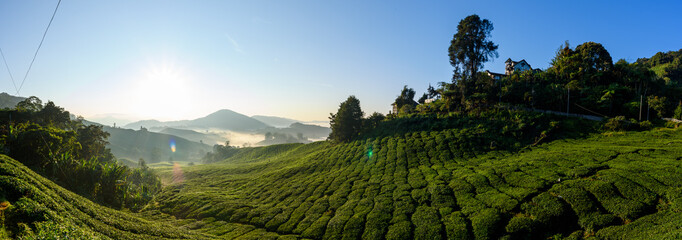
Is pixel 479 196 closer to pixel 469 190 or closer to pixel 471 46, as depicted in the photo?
pixel 469 190

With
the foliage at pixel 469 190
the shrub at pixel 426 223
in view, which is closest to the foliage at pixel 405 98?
the foliage at pixel 469 190

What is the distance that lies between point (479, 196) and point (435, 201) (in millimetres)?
3842

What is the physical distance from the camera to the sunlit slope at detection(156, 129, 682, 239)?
1611 cm

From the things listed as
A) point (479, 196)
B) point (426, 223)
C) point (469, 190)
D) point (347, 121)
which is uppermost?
point (347, 121)

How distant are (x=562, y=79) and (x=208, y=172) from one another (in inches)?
3585

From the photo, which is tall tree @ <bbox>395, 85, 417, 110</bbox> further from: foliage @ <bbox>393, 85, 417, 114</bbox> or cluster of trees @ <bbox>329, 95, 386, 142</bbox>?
cluster of trees @ <bbox>329, 95, 386, 142</bbox>

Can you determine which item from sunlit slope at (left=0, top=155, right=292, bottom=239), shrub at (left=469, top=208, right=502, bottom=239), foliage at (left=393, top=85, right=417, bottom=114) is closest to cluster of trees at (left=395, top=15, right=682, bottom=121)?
foliage at (left=393, top=85, right=417, bottom=114)

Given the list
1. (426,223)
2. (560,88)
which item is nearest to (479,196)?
(426,223)

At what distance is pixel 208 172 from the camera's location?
67250mm

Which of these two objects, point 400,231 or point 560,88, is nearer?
point 400,231

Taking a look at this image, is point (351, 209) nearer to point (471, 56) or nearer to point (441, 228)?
point (441, 228)

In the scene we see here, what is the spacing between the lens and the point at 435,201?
74.9 ft

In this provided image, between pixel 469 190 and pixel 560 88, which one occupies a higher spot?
pixel 560 88

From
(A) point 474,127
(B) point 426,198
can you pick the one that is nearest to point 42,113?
(B) point 426,198
